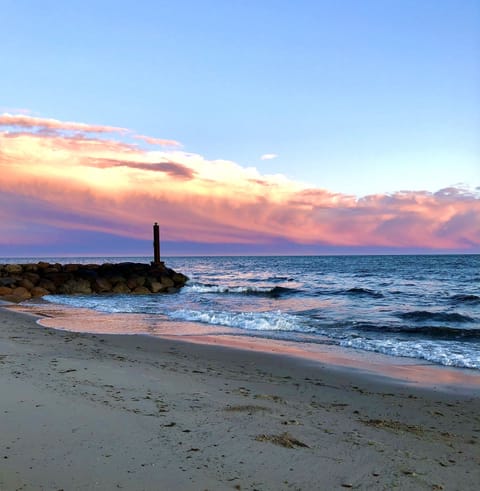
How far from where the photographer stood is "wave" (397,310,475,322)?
15.8 m

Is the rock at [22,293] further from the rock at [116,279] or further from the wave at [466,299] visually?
the wave at [466,299]

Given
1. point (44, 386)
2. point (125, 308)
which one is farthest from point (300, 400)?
point (125, 308)

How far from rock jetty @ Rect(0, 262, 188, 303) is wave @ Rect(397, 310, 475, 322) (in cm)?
1744

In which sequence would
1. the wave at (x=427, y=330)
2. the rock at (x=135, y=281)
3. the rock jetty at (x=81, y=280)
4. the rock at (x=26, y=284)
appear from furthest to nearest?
1. the rock at (x=135, y=281)
2. the rock at (x=26, y=284)
3. the rock jetty at (x=81, y=280)
4. the wave at (x=427, y=330)

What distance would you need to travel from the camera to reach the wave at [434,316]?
15.8m

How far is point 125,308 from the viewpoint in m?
19.6

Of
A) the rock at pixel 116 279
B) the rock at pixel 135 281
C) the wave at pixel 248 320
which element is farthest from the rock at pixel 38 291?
the wave at pixel 248 320

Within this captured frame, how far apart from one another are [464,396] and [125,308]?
599 inches

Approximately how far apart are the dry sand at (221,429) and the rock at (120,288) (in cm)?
2208

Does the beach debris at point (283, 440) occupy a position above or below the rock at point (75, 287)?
above

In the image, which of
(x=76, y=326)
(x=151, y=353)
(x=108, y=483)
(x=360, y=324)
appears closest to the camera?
(x=108, y=483)

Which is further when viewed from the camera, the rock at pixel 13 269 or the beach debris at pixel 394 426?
the rock at pixel 13 269

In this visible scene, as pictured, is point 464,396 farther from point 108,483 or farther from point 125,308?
point 125,308

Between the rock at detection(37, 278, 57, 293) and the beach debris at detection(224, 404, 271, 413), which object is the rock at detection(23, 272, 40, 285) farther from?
the beach debris at detection(224, 404, 271, 413)
